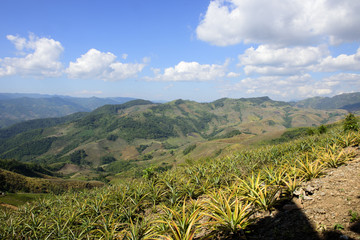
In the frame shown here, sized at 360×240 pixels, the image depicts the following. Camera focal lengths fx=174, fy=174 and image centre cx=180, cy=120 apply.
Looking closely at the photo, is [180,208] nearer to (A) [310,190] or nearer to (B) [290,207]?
(B) [290,207]

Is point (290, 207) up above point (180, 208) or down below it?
above

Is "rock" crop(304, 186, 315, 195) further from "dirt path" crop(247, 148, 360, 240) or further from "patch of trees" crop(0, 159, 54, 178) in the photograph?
"patch of trees" crop(0, 159, 54, 178)

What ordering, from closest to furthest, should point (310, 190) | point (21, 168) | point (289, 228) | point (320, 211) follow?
1. point (289, 228)
2. point (320, 211)
3. point (310, 190)
4. point (21, 168)

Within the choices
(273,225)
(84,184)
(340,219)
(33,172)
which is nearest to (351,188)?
(340,219)

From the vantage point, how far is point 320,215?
11.3 feet

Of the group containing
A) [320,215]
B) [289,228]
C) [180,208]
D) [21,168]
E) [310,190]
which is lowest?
[21,168]

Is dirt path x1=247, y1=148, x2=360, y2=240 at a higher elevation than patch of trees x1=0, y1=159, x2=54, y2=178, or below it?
higher

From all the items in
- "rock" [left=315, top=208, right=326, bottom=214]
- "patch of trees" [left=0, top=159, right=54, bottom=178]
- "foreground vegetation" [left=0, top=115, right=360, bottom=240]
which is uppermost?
"rock" [left=315, top=208, right=326, bottom=214]

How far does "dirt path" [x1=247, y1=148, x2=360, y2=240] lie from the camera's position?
9.80 feet

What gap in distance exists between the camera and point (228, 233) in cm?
363

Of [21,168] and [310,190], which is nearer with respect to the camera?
[310,190]

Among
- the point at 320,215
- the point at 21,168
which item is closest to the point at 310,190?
the point at 320,215

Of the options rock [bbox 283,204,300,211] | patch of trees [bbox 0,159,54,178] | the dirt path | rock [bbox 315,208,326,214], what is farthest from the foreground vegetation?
patch of trees [bbox 0,159,54,178]

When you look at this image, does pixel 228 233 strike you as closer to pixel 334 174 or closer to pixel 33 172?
pixel 334 174
